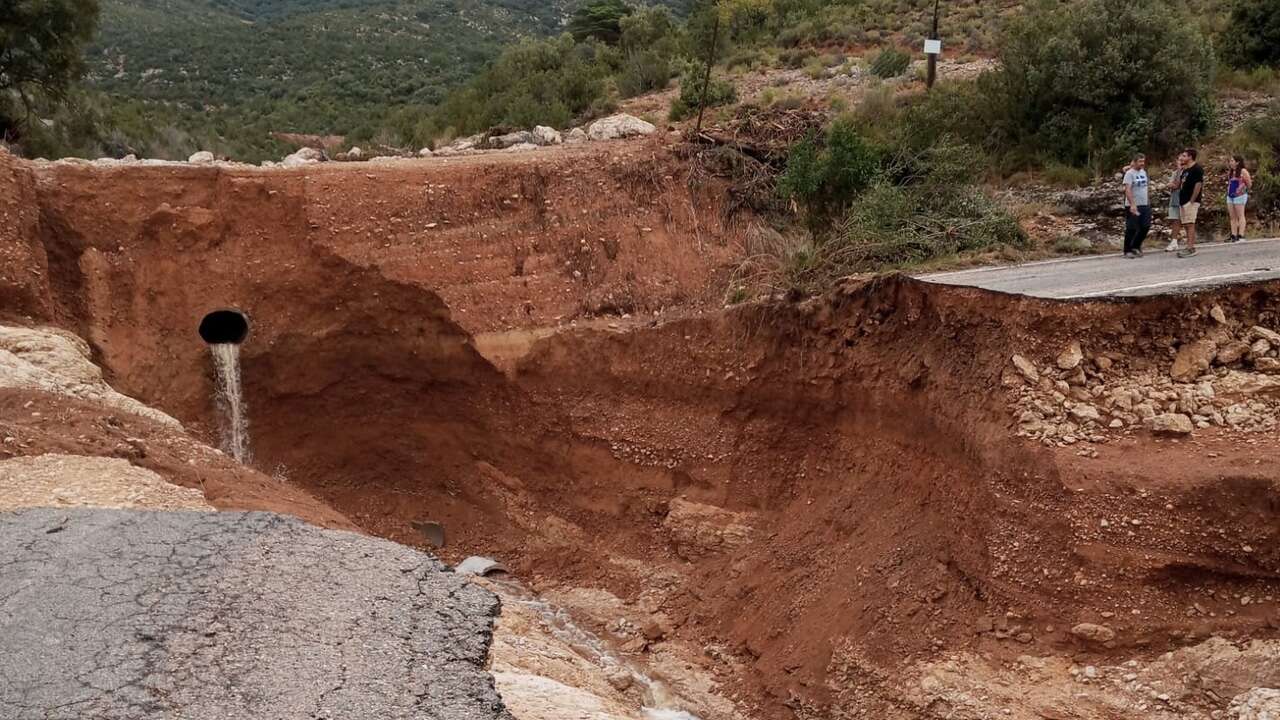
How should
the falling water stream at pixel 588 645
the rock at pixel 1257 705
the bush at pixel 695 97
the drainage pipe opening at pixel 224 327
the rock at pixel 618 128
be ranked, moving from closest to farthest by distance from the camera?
1. the rock at pixel 1257 705
2. the falling water stream at pixel 588 645
3. the drainage pipe opening at pixel 224 327
4. the rock at pixel 618 128
5. the bush at pixel 695 97

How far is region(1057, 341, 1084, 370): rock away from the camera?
807 cm

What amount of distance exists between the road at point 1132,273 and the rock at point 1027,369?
0.65 meters

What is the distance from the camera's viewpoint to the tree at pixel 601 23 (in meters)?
31.5

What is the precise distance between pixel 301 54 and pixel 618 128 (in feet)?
96.8

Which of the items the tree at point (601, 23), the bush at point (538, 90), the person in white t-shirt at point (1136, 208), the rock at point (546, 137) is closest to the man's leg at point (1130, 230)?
the person in white t-shirt at point (1136, 208)

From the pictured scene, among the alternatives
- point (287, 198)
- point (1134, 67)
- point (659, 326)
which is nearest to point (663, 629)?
point (659, 326)

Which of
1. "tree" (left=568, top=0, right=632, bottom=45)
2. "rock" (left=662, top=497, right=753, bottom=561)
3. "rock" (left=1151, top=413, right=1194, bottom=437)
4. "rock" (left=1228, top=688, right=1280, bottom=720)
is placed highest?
"tree" (left=568, top=0, right=632, bottom=45)

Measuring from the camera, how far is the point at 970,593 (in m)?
8.30

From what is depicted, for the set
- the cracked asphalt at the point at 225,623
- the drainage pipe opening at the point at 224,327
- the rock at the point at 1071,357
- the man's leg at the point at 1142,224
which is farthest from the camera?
the drainage pipe opening at the point at 224,327

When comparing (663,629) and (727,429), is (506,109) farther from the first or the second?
(663,629)

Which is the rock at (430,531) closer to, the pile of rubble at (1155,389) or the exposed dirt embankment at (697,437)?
the exposed dirt embankment at (697,437)

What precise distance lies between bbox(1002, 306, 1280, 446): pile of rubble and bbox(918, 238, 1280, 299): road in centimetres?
55

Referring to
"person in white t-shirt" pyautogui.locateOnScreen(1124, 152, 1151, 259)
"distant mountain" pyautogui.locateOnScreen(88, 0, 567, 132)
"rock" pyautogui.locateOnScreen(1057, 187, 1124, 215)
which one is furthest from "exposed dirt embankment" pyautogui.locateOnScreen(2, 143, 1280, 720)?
"distant mountain" pyautogui.locateOnScreen(88, 0, 567, 132)

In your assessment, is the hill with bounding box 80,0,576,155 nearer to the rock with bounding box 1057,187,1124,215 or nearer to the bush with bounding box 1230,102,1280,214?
the rock with bounding box 1057,187,1124,215
